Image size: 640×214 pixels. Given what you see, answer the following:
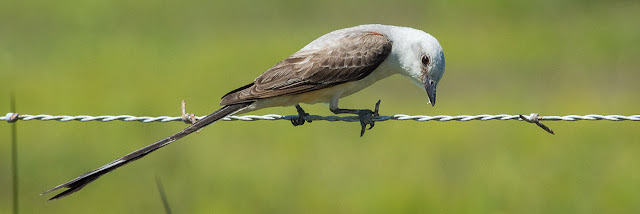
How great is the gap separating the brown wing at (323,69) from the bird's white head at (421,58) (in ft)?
0.38

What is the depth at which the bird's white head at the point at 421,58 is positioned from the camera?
650cm

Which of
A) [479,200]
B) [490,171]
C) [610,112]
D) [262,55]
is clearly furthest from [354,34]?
[262,55]

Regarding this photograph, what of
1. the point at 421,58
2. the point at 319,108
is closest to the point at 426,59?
the point at 421,58

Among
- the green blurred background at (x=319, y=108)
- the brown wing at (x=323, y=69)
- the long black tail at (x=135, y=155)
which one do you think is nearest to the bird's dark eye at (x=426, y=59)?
the brown wing at (x=323, y=69)

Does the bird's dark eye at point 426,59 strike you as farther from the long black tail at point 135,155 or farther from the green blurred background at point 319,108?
the green blurred background at point 319,108

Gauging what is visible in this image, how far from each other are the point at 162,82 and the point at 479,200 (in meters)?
6.41

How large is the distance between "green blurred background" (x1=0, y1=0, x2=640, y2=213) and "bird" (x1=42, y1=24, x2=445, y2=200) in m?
2.00

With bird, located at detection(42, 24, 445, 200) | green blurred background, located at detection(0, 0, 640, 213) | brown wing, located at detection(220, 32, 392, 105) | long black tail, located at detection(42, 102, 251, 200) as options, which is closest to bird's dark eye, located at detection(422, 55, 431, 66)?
bird, located at detection(42, 24, 445, 200)

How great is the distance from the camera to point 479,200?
27.5 feet

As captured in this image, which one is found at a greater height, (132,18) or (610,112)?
(132,18)

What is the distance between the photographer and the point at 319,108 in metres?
12.1

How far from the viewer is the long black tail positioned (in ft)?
17.6

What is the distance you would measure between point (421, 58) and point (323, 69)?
62 cm

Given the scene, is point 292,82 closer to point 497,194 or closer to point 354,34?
point 354,34
